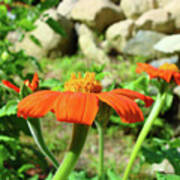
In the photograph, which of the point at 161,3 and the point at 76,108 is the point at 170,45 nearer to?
the point at 161,3

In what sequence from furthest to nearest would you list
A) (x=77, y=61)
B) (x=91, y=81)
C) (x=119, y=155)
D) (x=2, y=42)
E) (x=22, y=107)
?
(x=77, y=61), (x=119, y=155), (x=2, y=42), (x=91, y=81), (x=22, y=107)

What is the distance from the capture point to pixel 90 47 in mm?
4977

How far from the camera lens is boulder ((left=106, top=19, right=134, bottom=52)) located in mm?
4762

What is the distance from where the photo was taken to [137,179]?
245 cm

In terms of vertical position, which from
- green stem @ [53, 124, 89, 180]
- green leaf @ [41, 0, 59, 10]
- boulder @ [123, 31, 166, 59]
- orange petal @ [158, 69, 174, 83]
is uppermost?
green leaf @ [41, 0, 59, 10]

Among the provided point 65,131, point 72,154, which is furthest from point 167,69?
point 65,131

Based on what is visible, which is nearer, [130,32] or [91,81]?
[91,81]

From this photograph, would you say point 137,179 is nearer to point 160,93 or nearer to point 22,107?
point 160,93

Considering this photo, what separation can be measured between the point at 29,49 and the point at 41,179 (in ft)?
11.6

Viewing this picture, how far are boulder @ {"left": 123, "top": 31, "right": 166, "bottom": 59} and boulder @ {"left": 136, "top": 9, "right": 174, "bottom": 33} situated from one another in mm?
245

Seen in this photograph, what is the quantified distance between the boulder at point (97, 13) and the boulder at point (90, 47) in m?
0.16

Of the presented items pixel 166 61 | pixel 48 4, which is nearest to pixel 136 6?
pixel 166 61

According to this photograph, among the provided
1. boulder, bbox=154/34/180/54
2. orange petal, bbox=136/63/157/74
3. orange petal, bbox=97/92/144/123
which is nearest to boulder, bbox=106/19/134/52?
boulder, bbox=154/34/180/54

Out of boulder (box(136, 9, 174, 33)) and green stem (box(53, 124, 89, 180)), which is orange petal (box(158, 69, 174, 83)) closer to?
green stem (box(53, 124, 89, 180))
